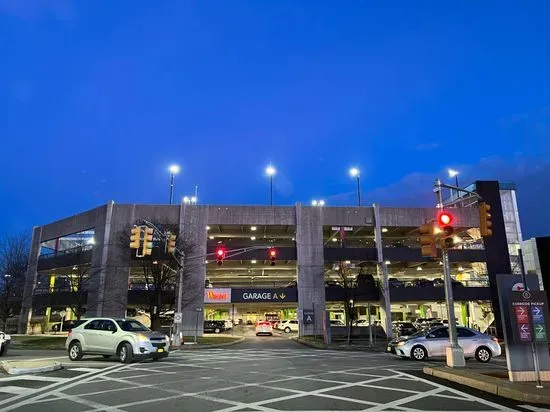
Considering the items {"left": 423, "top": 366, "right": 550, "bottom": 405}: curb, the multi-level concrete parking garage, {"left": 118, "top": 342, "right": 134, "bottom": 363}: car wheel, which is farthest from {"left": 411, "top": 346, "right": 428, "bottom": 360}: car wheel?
the multi-level concrete parking garage

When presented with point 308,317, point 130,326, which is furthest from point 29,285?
point 130,326

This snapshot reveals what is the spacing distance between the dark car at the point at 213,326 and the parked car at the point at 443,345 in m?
36.9

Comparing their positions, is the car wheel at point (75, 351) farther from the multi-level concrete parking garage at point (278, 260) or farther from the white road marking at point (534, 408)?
the multi-level concrete parking garage at point (278, 260)

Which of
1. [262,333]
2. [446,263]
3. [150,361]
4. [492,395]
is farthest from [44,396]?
[262,333]

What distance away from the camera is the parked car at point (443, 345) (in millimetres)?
20031

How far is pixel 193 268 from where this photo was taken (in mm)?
44812

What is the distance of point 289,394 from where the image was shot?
10.4 m

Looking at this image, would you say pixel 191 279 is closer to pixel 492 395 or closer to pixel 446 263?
pixel 446 263

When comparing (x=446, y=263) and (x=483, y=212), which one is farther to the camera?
(x=446, y=263)

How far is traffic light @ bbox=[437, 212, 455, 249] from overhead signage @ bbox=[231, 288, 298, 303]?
33204mm

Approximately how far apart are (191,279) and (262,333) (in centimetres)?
1142

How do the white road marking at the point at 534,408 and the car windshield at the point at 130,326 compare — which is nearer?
the white road marking at the point at 534,408

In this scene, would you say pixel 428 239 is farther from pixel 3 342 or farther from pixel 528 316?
pixel 3 342

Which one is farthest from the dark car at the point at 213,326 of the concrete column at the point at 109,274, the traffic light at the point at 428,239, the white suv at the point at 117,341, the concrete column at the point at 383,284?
the traffic light at the point at 428,239
